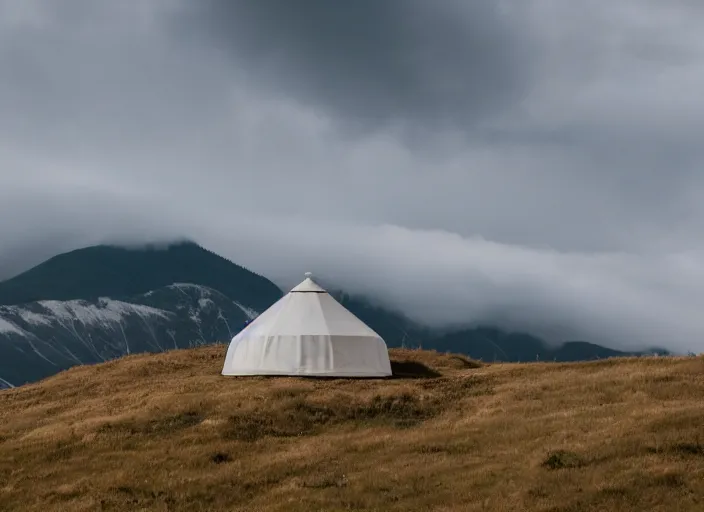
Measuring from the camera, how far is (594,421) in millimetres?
29734

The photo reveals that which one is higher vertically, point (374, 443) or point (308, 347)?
point (308, 347)

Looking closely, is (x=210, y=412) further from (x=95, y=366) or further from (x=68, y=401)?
A: (x=95, y=366)

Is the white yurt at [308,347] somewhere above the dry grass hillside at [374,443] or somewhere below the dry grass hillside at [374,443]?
above

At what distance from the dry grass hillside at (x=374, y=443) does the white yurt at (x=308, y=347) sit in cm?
281

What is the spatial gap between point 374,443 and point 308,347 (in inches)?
670

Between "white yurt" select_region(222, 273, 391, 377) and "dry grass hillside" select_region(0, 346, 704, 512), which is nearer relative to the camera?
"dry grass hillside" select_region(0, 346, 704, 512)

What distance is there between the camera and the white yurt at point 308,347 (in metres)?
45.8

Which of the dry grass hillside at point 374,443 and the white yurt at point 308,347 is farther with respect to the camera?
the white yurt at point 308,347

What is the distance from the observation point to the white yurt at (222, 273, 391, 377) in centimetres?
4575

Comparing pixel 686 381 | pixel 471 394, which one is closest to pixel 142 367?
pixel 471 394

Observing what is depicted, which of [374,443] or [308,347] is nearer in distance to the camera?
[374,443]

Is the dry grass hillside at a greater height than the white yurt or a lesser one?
lesser

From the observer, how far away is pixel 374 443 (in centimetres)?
2959

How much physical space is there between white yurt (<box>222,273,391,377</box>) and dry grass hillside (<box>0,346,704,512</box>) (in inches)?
111
